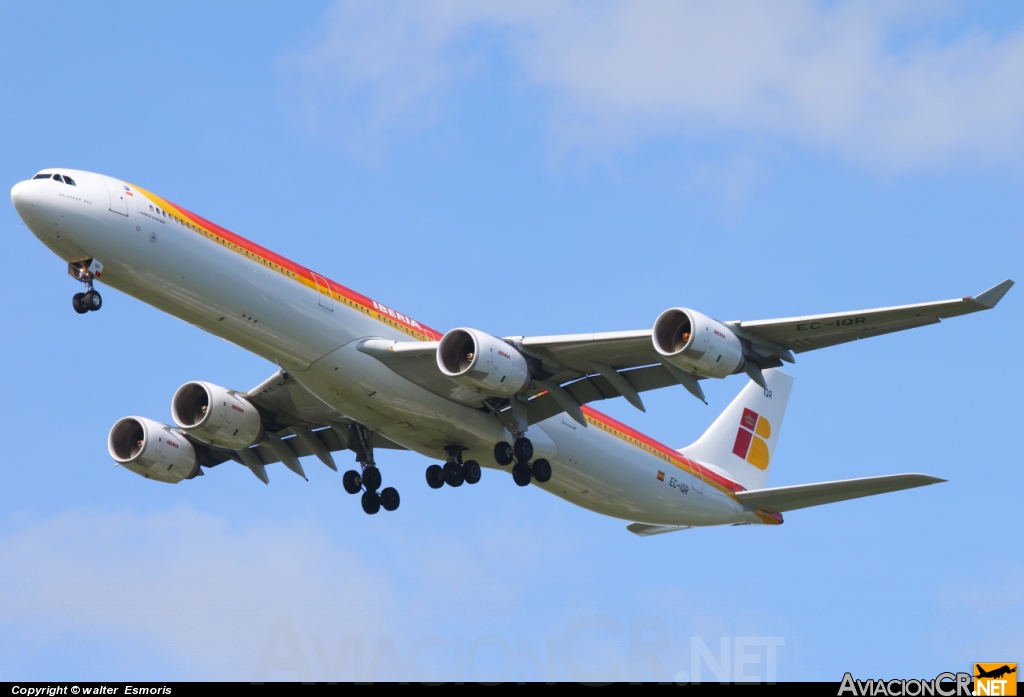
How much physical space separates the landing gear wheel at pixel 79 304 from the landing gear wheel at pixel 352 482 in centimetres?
1048

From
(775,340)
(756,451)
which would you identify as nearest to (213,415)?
(775,340)

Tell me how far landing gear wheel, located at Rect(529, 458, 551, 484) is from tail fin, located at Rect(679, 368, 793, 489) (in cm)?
853

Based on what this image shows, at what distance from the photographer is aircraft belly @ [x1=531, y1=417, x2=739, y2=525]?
126 ft

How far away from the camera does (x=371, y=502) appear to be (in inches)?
1558

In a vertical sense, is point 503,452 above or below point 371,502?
above

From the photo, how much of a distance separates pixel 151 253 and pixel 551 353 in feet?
32.7

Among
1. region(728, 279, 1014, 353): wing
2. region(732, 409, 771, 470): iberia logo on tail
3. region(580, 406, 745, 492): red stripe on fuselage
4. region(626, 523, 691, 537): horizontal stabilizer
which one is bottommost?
region(728, 279, 1014, 353): wing

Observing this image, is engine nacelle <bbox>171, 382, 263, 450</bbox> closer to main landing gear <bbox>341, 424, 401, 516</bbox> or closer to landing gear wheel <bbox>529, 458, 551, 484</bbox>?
main landing gear <bbox>341, 424, 401, 516</bbox>

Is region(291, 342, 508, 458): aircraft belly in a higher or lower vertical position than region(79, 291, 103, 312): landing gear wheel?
higher

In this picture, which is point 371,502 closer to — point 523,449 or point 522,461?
point 522,461

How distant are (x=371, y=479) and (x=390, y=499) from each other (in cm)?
85

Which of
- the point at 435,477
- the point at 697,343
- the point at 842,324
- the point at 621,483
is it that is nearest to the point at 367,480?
the point at 435,477

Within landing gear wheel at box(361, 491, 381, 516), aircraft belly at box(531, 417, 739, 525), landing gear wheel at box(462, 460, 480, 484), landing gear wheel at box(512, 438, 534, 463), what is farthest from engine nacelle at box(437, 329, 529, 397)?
landing gear wheel at box(361, 491, 381, 516)

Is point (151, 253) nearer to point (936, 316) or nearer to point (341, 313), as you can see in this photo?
point (341, 313)
